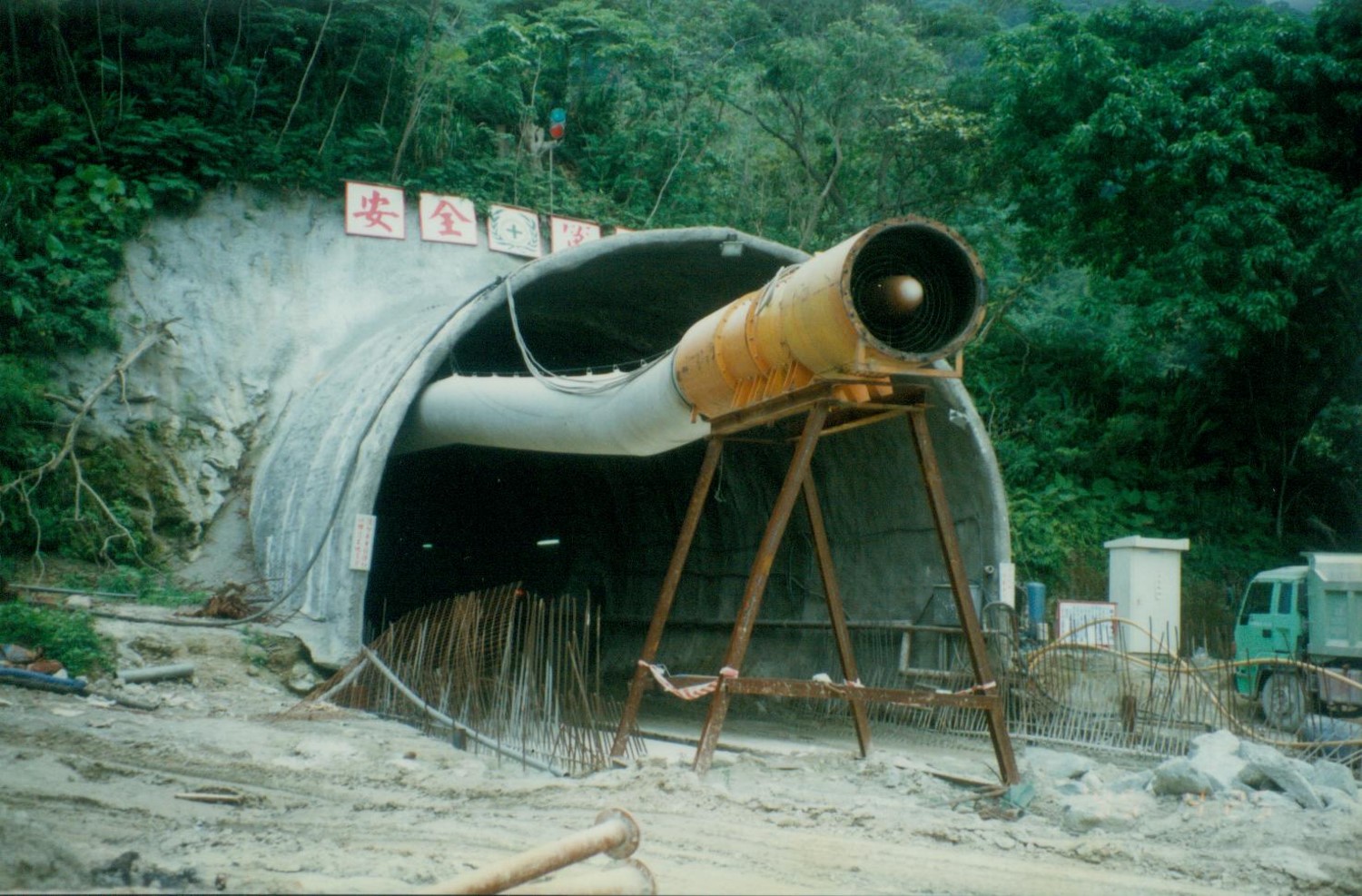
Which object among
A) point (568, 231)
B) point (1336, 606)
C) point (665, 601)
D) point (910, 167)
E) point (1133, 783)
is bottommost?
point (1133, 783)

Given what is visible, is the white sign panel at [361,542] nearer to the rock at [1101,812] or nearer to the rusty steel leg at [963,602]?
the rusty steel leg at [963,602]

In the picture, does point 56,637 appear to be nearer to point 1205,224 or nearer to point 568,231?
point 568,231

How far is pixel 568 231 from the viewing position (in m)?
17.3

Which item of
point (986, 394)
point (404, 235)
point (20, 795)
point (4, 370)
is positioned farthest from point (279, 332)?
point (986, 394)

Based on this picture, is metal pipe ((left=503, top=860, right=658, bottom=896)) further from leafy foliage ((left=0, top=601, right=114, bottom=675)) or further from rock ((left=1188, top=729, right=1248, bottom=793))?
leafy foliage ((left=0, top=601, right=114, bottom=675))

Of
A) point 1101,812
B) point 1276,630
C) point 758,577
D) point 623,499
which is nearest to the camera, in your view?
point 1101,812

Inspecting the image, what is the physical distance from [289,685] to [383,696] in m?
1.08

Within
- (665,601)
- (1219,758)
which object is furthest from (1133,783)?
(665,601)

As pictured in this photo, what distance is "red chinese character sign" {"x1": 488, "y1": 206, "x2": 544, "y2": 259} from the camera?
1677cm

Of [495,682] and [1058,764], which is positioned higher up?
[495,682]

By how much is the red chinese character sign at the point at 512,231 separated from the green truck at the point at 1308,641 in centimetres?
1030

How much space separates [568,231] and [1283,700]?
36.0 ft

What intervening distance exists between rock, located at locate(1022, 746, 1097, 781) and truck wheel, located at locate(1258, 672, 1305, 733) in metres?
3.00

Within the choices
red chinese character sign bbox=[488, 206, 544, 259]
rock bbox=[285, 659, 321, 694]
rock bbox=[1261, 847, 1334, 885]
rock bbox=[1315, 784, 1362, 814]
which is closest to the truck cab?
rock bbox=[1315, 784, 1362, 814]
